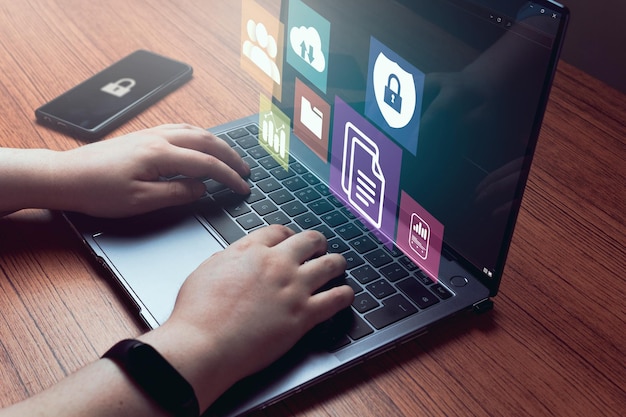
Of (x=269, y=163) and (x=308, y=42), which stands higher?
(x=308, y=42)

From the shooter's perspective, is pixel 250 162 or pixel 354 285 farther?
pixel 250 162

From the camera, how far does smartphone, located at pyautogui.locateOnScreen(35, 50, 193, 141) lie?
0.90 meters

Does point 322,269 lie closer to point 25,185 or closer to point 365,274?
point 365,274

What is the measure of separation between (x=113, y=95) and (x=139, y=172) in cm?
25

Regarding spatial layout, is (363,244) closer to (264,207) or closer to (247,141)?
(264,207)

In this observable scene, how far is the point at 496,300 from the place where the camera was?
2.27ft

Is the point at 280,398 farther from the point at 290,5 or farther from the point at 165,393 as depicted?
the point at 290,5

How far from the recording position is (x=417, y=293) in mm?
665

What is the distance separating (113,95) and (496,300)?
58 centimetres

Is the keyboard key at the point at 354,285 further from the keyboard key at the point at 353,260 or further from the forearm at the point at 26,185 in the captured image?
the forearm at the point at 26,185

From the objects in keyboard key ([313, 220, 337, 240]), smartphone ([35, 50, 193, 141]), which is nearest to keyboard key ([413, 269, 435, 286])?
keyboard key ([313, 220, 337, 240])

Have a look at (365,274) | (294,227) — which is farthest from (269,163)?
(365,274)

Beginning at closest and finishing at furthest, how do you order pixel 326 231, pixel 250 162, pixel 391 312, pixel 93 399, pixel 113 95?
pixel 93 399 < pixel 391 312 < pixel 326 231 < pixel 250 162 < pixel 113 95

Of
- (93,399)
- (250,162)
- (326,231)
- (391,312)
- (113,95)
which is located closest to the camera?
(93,399)
